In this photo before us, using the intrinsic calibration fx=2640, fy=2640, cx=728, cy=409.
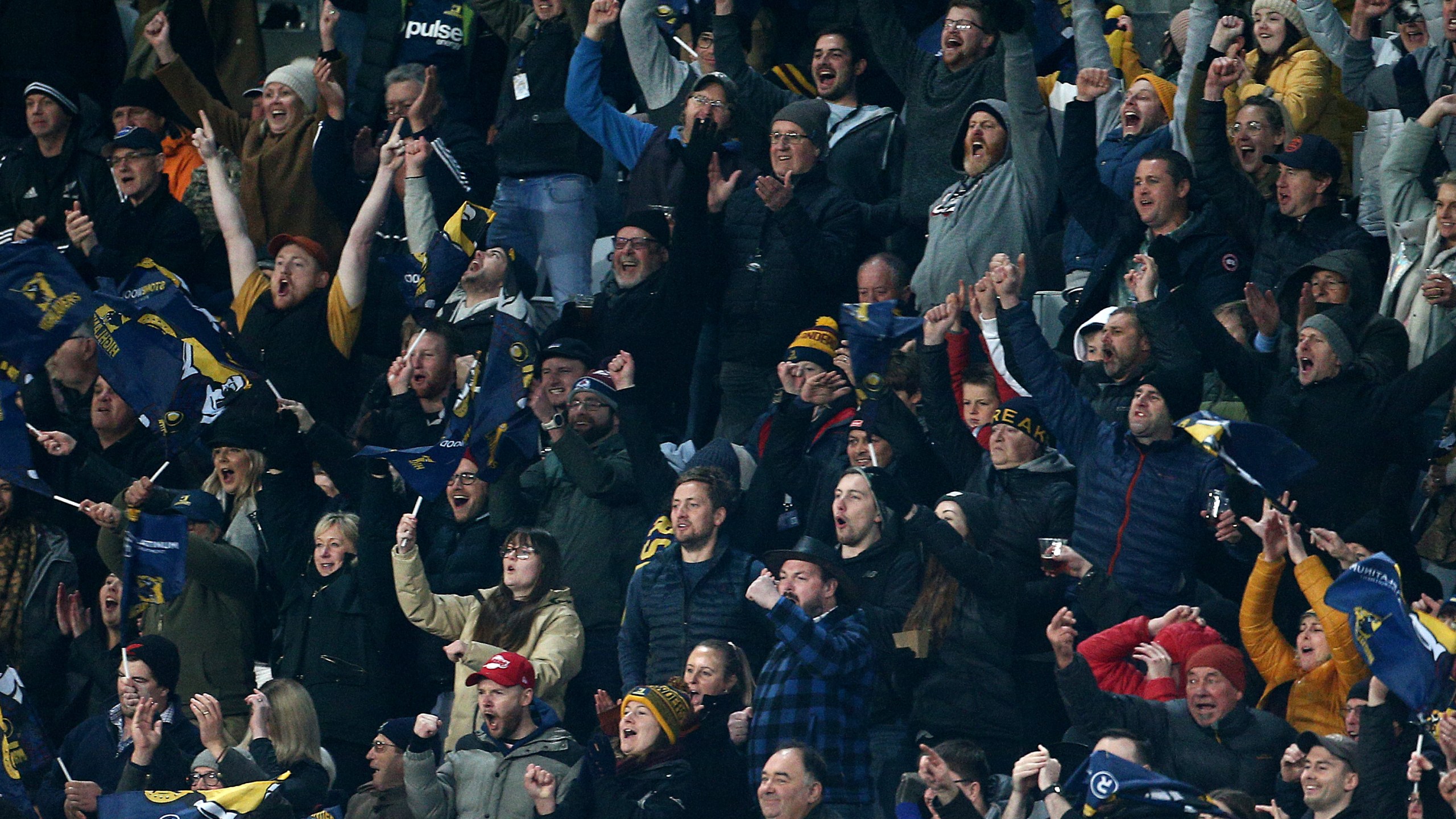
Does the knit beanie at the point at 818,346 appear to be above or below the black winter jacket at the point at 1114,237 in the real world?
below

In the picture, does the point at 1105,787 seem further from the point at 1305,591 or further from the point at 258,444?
the point at 258,444

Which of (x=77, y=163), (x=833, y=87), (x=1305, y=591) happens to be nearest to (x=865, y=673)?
(x=1305, y=591)

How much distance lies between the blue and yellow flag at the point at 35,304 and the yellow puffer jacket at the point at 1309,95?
4.88 metres

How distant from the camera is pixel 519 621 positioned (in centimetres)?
1002

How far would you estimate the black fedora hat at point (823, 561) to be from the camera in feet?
30.6

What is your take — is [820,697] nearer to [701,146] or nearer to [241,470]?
[701,146]

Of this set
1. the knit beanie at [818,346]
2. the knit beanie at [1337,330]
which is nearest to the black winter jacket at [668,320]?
the knit beanie at [818,346]

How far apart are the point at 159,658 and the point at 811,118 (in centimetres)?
338

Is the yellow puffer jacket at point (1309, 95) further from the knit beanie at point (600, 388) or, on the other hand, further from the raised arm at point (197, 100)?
the raised arm at point (197, 100)

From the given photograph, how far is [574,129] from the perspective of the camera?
39.0 ft

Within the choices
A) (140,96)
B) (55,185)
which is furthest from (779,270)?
(55,185)

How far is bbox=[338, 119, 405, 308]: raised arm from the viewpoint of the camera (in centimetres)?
1148

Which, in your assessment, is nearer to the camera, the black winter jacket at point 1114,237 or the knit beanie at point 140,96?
the black winter jacket at point 1114,237

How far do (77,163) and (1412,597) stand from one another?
270 inches
